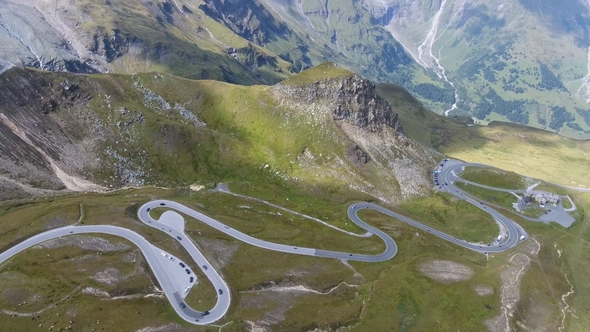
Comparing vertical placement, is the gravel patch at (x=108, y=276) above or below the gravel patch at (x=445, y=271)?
above

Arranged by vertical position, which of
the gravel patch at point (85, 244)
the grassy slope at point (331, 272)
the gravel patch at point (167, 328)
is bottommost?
the grassy slope at point (331, 272)

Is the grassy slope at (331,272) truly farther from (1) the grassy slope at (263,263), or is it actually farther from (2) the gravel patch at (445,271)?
(2) the gravel patch at (445,271)

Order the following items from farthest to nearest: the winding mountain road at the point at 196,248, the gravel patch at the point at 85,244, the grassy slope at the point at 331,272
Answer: the gravel patch at the point at 85,244 → the grassy slope at the point at 331,272 → the winding mountain road at the point at 196,248

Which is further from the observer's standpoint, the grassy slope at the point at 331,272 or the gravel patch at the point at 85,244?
the gravel patch at the point at 85,244

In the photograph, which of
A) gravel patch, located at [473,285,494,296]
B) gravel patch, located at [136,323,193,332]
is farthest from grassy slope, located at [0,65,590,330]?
gravel patch, located at [473,285,494,296]

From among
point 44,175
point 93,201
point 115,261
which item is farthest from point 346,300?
point 44,175

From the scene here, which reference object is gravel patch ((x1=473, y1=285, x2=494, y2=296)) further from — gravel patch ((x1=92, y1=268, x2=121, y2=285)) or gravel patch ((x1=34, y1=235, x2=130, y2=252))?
gravel patch ((x1=34, y1=235, x2=130, y2=252))

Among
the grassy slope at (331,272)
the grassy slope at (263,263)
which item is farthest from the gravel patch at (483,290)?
the grassy slope at (263,263)

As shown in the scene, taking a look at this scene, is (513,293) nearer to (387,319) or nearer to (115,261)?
(387,319)

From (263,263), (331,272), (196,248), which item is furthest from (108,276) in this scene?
(331,272)
